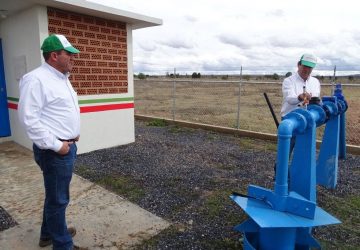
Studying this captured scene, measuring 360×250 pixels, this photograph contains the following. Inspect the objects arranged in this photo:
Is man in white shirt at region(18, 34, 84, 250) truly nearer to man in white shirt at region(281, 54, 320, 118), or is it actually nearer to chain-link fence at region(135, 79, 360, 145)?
man in white shirt at region(281, 54, 320, 118)

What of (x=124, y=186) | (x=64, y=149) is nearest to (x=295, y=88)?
(x=124, y=186)

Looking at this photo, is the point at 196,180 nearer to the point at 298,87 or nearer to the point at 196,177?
the point at 196,177

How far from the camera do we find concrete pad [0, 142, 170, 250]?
339 cm

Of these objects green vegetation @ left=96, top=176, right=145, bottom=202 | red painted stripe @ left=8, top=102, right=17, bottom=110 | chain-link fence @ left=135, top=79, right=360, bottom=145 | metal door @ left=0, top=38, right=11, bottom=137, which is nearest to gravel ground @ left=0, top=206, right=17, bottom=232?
green vegetation @ left=96, top=176, right=145, bottom=202

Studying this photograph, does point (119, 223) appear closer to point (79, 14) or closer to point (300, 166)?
point (300, 166)

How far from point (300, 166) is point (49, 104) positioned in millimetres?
2265

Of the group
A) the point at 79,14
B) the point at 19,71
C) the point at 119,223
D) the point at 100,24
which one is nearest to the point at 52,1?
the point at 79,14

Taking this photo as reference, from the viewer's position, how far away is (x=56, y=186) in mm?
2732

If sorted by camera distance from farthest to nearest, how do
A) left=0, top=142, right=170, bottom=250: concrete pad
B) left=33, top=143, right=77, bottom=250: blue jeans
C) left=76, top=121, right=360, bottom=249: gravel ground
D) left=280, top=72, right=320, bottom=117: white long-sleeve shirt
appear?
left=280, top=72, right=320, bottom=117: white long-sleeve shirt → left=76, top=121, right=360, bottom=249: gravel ground → left=0, top=142, right=170, bottom=250: concrete pad → left=33, top=143, right=77, bottom=250: blue jeans

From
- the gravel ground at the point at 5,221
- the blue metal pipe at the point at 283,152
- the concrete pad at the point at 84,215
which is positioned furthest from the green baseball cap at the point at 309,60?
the gravel ground at the point at 5,221

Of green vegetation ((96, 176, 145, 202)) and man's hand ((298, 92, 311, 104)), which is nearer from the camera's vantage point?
man's hand ((298, 92, 311, 104))

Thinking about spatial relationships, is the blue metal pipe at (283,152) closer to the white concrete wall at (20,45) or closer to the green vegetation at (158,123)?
the white concrete wall at (20,45)

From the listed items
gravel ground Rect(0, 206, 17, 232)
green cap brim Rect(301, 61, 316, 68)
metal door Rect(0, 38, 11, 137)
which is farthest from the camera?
metal door Rect(0, 38, 11, 137)

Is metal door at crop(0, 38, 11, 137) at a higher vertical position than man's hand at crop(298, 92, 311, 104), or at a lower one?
lower
